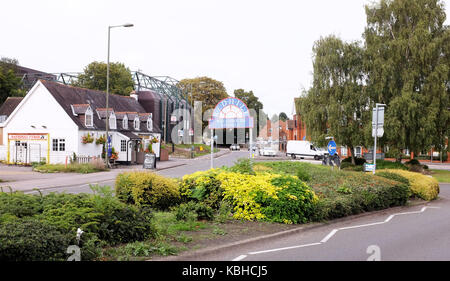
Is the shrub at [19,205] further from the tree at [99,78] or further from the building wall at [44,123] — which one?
the tree at [99,78]

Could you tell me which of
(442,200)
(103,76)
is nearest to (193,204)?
(442,200)

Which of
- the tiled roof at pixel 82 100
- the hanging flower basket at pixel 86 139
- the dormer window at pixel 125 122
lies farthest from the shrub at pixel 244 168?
the dormer window at pixel 125 122

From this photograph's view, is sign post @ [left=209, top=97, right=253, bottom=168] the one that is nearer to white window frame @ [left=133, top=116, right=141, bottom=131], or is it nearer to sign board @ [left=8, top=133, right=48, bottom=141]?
sign board @ [left=8, top=133, right=48, bottom=141]

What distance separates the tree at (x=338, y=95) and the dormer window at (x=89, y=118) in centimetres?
2022

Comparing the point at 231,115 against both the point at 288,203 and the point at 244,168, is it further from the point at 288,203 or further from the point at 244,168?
the point at 288,203

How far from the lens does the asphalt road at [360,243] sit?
757cm

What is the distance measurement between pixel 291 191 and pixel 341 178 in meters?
5.65

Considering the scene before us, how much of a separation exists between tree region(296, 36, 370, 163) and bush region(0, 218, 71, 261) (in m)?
29.5

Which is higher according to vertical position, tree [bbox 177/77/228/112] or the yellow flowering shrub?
tree [bbox 177/77/228/112]

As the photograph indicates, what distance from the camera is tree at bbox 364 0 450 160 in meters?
31.2

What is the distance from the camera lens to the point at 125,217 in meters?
8.00

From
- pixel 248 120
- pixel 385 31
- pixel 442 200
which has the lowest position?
pixel 442 200

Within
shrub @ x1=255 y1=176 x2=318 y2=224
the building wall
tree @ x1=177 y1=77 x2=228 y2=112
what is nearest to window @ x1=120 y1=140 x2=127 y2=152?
the building wall

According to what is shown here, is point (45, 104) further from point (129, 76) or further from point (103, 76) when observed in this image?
point (129, 76)
